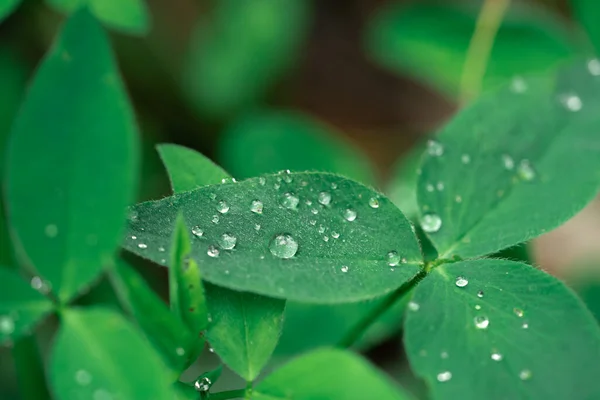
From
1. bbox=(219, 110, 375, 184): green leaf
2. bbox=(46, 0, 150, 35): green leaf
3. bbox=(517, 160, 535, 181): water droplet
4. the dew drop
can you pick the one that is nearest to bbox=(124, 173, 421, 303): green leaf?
the dew drop

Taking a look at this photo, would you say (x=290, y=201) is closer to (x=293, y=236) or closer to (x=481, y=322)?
(x=293, y=236)

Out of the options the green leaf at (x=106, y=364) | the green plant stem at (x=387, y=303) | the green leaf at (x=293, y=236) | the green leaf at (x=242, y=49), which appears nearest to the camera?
the green leaf at (x=106, y=364)

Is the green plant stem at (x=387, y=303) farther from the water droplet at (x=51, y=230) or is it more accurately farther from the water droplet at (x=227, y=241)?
the water droplet at (x=51, y=230)

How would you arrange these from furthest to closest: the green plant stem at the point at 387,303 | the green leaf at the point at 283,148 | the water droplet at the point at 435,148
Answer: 1. the green leaf at the point at 283,148
2. the water droplet at the point at 435,148
3. the green plant stem at the point at 387,303

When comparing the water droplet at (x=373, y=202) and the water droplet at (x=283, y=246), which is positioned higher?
the water droplet at (x=373, y=202)

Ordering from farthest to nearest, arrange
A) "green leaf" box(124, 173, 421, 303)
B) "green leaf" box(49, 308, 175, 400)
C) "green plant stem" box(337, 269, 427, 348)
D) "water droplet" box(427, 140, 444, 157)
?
"water droplet" box(427, 140, 444, 157) → "green plant stem" box(337, 269, 427, 348) → "green leaf" box(124, 173, 421, 303) → "green leaf" box(49, 308, 175, 400)

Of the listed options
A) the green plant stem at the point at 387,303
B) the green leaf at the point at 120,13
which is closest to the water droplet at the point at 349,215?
the green plant stem at the point at 387,303

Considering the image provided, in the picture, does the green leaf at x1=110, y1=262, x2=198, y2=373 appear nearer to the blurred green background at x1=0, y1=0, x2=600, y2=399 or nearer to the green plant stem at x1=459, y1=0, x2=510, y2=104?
the blurred green background at x1=0, y1=0, x2=600, y2=399
